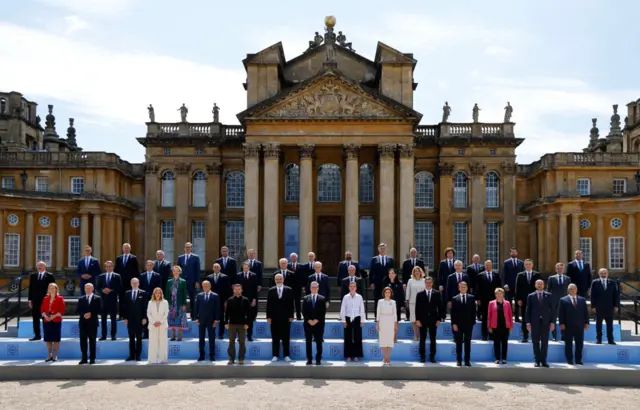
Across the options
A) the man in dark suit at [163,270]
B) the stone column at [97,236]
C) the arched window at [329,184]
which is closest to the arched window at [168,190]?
the stone column at [97,236]

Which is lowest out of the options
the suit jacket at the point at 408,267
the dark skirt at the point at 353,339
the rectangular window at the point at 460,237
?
the dark skirt at the point at 353,339

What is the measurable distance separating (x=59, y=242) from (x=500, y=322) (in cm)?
3090

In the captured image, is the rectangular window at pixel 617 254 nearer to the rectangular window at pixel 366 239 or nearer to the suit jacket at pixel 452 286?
the rectangular window at pixel 366 239

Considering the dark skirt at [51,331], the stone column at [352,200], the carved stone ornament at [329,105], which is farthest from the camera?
the carved stone ornament at [329,105]

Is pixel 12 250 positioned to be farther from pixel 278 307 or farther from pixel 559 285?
pixel 559 285

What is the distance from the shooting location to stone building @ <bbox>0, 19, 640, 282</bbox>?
37750 mm

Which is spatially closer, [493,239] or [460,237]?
[460,237]

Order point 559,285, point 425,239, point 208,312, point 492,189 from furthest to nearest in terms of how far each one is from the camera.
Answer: point 492,189
point 425,239
point 559,285
point 208,312

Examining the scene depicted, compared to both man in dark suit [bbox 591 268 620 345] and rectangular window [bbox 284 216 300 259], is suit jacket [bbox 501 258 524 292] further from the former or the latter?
rectangular window [bbox 284 216 300 259]

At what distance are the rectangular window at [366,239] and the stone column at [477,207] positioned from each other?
238 inches

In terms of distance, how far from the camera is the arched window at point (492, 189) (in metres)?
39.9

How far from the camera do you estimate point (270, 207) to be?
33.3m

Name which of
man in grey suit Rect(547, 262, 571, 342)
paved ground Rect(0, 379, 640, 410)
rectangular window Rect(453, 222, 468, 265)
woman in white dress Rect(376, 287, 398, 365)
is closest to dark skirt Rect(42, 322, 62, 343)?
paved ground Rect(0, 379, 640, 410)

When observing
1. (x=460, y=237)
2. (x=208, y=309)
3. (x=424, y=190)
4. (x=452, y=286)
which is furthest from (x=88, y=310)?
(x=460, y=237)
